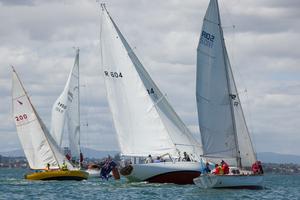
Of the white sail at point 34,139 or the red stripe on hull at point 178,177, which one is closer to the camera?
the red stripe on hull at point 178,177

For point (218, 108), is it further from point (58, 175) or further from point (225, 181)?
point (58, 175)

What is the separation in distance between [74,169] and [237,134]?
1722 centimetres

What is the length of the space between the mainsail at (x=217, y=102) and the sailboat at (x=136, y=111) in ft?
20.8

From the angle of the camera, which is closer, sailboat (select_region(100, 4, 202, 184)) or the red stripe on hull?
the red stripe on hull

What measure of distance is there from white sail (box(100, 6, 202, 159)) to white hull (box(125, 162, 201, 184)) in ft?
6.86

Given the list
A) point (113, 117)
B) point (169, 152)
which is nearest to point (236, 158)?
point (169, 152)

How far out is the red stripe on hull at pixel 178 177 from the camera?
66.1 m

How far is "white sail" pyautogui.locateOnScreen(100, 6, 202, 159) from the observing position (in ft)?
224

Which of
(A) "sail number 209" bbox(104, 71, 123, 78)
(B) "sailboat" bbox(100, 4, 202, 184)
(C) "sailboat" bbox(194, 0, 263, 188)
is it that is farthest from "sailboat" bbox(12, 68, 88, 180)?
→ (C) "sailboat" bbox(194, 0, 263, 188)

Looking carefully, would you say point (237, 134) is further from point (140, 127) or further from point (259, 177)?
point (140, 127)

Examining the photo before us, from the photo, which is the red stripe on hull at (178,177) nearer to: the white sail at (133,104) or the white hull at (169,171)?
the white hull at (169,171)

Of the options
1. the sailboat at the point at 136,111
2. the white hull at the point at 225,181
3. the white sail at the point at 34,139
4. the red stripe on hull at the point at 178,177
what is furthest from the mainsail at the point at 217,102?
the white sail at the point at 34,139

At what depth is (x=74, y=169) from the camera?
73.9 metres

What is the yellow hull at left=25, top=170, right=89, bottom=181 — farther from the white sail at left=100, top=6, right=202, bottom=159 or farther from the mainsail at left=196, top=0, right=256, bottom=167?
the mainsail at left=196, top=0, right=256, bottom=167
